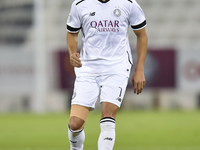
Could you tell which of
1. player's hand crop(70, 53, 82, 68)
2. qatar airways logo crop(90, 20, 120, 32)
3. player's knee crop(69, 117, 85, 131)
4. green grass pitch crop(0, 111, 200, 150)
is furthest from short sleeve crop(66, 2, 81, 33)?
green grass pitch crop(0, 111, 200, 150)

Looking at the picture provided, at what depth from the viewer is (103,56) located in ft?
15.9

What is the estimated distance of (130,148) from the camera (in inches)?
293

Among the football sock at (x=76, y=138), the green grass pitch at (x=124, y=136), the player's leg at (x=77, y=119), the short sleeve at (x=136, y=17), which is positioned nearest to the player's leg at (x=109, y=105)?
the player's leg at (x=77, y=119)

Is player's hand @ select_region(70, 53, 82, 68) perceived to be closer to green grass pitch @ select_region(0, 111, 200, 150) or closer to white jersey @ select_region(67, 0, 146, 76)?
white jersey @ select_region(67, 0, 146, 76)

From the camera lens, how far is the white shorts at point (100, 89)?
15.4ft

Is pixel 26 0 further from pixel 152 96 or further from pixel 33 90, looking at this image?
pixel 152 96

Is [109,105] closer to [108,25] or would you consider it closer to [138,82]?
[138,82]

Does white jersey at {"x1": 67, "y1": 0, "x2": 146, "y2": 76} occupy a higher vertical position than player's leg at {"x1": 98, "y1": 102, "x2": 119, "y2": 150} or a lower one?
higher

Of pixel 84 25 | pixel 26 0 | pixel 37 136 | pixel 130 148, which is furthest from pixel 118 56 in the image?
pixel 26 0

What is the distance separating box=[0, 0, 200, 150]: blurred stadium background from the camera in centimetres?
1792

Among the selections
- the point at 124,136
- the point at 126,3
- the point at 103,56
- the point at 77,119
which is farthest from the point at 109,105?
the point at 124,136

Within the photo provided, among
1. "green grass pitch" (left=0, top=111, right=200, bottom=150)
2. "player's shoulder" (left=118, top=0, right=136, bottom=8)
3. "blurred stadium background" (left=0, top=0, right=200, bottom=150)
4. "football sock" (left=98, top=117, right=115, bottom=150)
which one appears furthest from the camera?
"blurred stadium background" (left=0, top=0, right=200, bottom=150)

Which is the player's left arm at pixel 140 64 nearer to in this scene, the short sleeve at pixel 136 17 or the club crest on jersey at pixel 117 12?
the short sleeve at pixel 136 17

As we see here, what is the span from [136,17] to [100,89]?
0.75 meters
